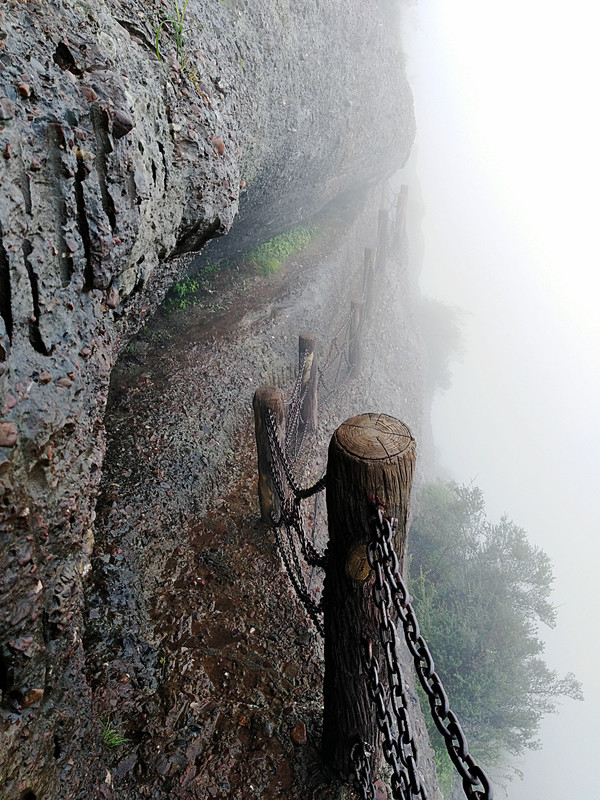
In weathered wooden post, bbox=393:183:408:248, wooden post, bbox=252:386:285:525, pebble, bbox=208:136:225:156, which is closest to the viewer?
pebble, bbox=208:136:225:156

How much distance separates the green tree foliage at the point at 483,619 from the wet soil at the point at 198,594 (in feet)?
17.2

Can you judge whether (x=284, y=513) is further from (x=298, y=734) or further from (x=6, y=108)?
(x=6, y=108)

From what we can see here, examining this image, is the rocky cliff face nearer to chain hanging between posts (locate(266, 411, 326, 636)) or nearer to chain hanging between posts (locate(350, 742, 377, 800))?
chain hanging between posts (locate(350, 742, 377, 800))

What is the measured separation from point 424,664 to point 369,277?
11027 millimetres

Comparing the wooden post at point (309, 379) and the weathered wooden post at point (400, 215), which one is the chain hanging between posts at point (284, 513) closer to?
the wooden post at point (309, 379)

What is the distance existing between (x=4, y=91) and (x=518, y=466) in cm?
6611

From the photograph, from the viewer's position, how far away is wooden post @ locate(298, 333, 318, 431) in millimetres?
6234

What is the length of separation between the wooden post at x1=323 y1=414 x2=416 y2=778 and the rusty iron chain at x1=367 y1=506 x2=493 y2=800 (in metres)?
0.14

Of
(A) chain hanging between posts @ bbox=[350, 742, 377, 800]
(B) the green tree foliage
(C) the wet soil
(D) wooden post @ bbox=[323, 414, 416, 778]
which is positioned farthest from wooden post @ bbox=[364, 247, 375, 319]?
(A) chain hanging between posts @ bbox=[350, 742, 377, 800]

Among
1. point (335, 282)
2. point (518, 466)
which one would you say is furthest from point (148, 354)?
point (518, 466)

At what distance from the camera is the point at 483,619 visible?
35.1 ft

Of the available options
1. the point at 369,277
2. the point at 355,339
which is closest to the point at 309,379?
the point at 355,339

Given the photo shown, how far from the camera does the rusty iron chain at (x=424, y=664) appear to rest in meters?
1.25

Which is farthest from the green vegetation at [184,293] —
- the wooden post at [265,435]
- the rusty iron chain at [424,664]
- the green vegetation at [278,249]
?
the rusty iron chain at [424,664]
